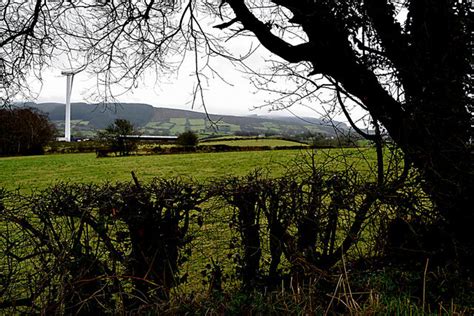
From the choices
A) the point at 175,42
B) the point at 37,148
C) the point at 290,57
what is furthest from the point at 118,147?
the point at 290,57

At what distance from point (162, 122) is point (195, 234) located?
2685cm

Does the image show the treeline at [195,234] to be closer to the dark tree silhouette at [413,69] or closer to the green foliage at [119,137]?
the dark tree silhouette at [413,69]

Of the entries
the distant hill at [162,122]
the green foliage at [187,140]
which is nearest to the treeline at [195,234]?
the distant hill at [162,122]

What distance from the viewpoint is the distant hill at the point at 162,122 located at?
5145 mm

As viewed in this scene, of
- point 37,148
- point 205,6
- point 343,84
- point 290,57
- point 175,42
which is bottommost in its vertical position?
point 37,148

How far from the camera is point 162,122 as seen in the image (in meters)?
29.4

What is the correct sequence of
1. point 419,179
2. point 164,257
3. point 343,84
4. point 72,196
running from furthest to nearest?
point 343,84, point 419,179, point 164,257, point 72,196

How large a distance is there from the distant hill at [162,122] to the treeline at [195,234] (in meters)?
1.14

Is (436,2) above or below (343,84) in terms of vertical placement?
above

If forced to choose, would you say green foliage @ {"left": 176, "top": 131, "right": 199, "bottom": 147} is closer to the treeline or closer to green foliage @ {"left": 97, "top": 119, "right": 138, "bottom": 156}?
green foliage @ {"left": 97, "top": 119, "right": 138, "bottom": 156}

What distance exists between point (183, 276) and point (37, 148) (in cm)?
2813

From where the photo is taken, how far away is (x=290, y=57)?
14.4 feet

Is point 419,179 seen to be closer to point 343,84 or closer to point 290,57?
point 343,84

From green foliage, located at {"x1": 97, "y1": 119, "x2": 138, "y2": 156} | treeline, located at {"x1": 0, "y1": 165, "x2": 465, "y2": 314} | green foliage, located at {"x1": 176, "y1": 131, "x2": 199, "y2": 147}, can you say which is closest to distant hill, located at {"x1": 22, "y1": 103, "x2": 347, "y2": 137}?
green foliage, located at {"x1": 176, "y1": 131, "x2": 199, "y2": 147}
